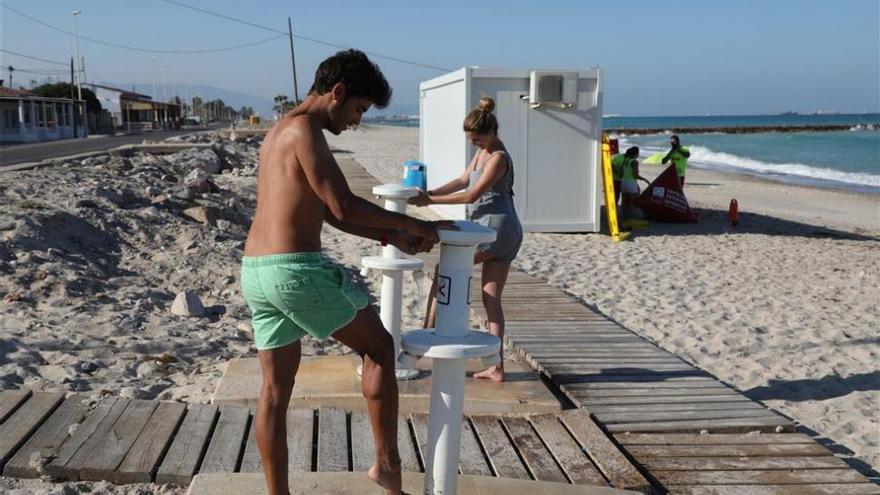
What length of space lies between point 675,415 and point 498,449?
3.67ft

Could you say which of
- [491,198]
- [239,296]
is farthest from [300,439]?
[239,296]

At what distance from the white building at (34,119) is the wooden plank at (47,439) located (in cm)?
4308

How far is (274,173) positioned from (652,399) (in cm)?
286

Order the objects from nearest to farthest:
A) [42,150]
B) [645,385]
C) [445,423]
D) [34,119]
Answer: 1. [445,423]
2. [645,385]
3. [42,150]
4. [34,119]

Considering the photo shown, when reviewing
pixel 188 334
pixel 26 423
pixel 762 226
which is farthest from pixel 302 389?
pixel 762 226

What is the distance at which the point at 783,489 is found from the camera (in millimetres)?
3629

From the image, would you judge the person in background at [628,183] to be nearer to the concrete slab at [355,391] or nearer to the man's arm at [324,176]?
the concrete slab at [355,391]

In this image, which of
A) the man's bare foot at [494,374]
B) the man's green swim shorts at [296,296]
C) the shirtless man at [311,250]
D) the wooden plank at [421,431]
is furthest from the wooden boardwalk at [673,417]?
the man's green swim shorts at [296,296]

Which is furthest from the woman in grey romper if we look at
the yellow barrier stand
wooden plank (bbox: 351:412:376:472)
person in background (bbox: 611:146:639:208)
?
person in background (bbox: 611:146:639:208)

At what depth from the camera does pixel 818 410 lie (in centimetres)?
504

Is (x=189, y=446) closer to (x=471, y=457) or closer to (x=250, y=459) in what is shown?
(x=250, y=459)

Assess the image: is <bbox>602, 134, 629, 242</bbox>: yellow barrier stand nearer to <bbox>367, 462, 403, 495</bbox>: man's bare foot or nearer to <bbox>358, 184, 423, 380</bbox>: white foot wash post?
<bbox>358, 184, 423, 380</bbox>: white foot wash post

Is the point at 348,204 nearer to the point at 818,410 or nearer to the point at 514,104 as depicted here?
the point at 818,410

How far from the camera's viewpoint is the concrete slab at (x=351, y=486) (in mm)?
3283
